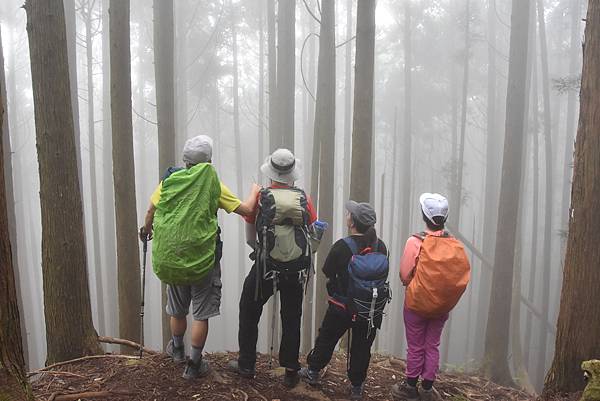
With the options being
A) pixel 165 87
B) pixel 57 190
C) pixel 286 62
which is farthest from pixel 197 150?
pixel 286 62

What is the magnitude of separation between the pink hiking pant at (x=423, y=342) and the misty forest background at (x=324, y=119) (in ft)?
9.64

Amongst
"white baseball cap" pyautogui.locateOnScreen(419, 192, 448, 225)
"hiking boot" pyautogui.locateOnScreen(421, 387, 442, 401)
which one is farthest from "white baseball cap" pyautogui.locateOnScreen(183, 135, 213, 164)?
"hiking boot" pyautogui.locateOnScreen(421, 387, 442, 401)

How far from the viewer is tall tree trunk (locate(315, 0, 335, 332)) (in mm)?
8742

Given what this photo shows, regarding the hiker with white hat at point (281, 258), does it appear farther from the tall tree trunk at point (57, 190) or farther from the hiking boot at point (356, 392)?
the tall tree trunk at point (57, 190)

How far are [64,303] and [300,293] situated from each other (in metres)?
2.29

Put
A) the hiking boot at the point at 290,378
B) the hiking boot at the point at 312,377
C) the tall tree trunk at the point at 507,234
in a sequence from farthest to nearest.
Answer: the tall tree trunk at the point at 507,234
the hiking boot at the point at 312,377
the hiking boot at the point at 290,378

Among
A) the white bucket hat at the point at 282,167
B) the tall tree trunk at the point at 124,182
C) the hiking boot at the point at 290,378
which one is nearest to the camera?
the white bucket hat at the point at 282,167

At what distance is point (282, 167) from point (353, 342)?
1.84 meters

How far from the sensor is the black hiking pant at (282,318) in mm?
4121

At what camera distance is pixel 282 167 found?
162 inches

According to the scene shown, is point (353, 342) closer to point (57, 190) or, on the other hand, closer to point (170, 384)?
point (170, 384)

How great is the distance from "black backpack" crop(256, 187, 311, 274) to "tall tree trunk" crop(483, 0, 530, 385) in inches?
293

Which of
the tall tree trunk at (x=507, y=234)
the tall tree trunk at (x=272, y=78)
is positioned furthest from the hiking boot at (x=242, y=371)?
the tall tree trunk at (x=272, y=78)

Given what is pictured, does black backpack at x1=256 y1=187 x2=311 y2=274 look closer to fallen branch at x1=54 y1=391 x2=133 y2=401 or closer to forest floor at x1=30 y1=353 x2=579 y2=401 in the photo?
forest floor at x1=30 y1=353 x2=579 y2=401
